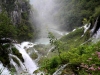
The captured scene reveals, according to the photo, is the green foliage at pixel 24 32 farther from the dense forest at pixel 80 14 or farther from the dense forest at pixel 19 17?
the dense forest at pixel 80 14

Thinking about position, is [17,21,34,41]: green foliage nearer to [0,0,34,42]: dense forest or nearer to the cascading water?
[0,0,34,42]: dense forest

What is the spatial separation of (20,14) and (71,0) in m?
→ 35.4

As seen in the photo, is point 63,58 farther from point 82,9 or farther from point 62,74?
point 82,9

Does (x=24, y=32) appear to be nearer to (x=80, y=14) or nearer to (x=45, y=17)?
(x=80, y=14)

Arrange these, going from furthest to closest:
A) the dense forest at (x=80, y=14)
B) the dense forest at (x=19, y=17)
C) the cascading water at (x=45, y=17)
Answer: the cascading water at (x=45, y=17), the dense forest at (x=19, y=17), the dense forest at (x=80, y=14)

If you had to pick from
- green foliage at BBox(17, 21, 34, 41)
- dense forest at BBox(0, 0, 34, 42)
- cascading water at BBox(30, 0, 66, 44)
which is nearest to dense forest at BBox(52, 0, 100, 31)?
cascading water at BBox(30, 0, 66, 44)

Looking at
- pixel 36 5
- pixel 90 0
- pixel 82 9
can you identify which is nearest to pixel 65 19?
pixel 82 9

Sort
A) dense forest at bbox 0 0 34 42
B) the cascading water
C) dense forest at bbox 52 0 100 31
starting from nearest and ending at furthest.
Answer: dense forest at bbox 52 0 100 31 → dense forest at bbox 0 0 34 42 → the cascading water

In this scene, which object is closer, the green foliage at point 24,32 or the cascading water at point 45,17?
the green foliage at point 24,32

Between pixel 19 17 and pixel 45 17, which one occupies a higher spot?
pixel 45 17

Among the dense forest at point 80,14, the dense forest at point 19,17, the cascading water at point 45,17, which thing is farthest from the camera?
the cascading water at point 45,17

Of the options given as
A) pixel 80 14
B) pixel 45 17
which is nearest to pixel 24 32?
pixel 80 14

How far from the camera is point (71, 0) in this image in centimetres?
11831

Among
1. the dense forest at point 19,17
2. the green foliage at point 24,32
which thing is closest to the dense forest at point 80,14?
the dense forest at point 19,17
